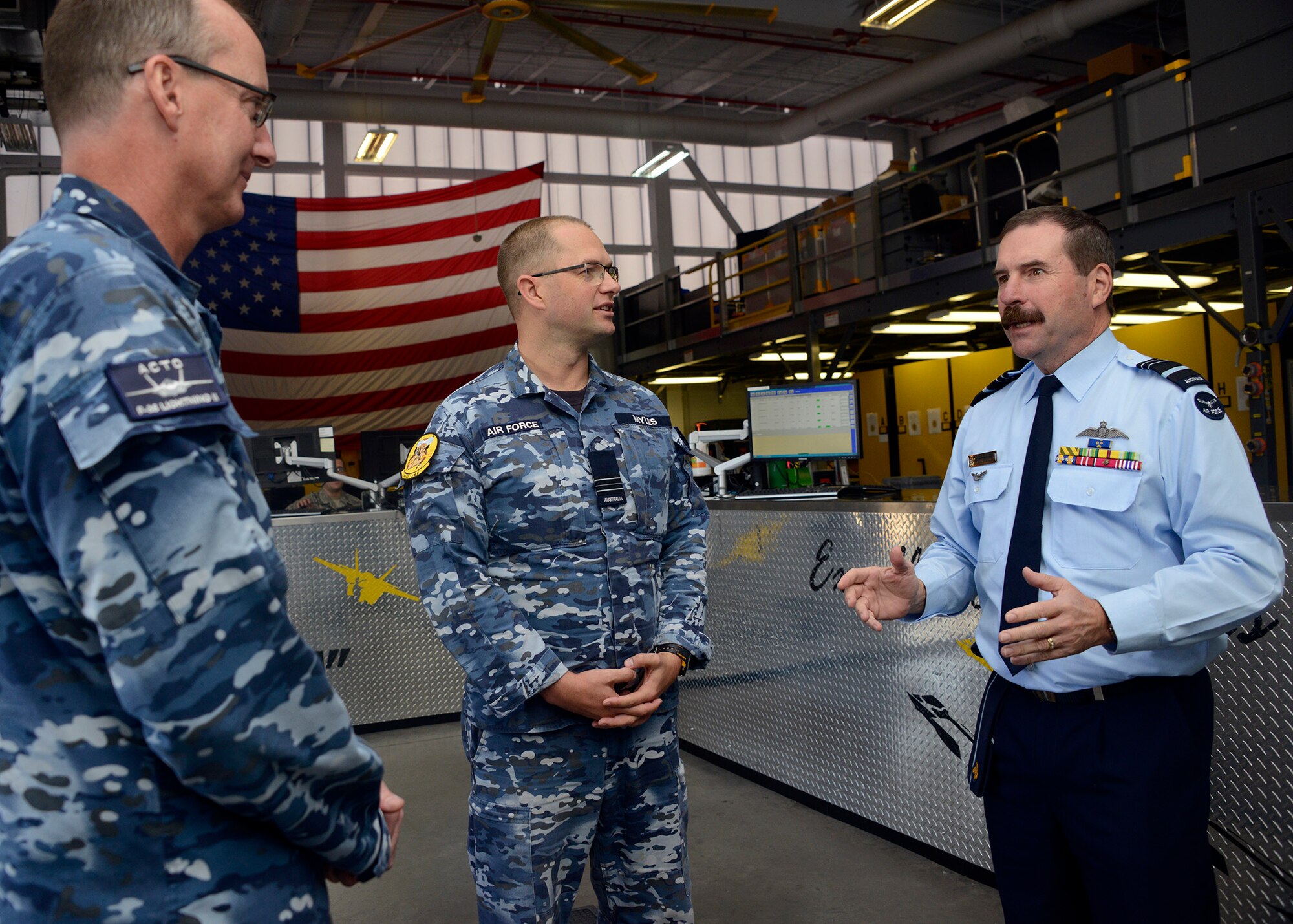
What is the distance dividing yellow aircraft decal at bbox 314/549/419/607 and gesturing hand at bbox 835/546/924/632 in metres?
3.43

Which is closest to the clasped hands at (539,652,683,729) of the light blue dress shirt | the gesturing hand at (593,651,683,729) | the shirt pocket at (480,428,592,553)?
the gesturing hand at (593,651,683,729)

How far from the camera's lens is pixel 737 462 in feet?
14.1

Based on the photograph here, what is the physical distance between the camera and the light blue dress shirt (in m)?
1.29

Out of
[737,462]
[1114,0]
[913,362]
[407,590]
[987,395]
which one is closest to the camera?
[987,395]

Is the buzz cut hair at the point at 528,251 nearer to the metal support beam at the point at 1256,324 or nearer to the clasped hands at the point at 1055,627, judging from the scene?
the clasped hands at the point at 1055,627

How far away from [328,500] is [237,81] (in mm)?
4663

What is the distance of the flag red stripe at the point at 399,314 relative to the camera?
9.78 metres

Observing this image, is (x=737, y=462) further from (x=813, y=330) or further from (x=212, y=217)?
(x=813, y=330)

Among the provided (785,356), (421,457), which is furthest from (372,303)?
(421,457)

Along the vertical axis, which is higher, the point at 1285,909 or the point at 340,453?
the point at 340,453

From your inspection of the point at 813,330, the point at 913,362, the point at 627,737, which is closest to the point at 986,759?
the point at 627,737

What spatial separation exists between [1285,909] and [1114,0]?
9.98 m

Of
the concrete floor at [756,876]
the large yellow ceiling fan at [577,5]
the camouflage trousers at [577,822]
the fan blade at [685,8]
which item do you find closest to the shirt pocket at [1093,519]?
the camouflage trousers at [577,822]

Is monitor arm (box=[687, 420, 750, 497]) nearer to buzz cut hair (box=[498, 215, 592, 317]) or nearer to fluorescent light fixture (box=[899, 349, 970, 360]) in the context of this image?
buzz cut hair (box=[498, 215, 592, 317])
